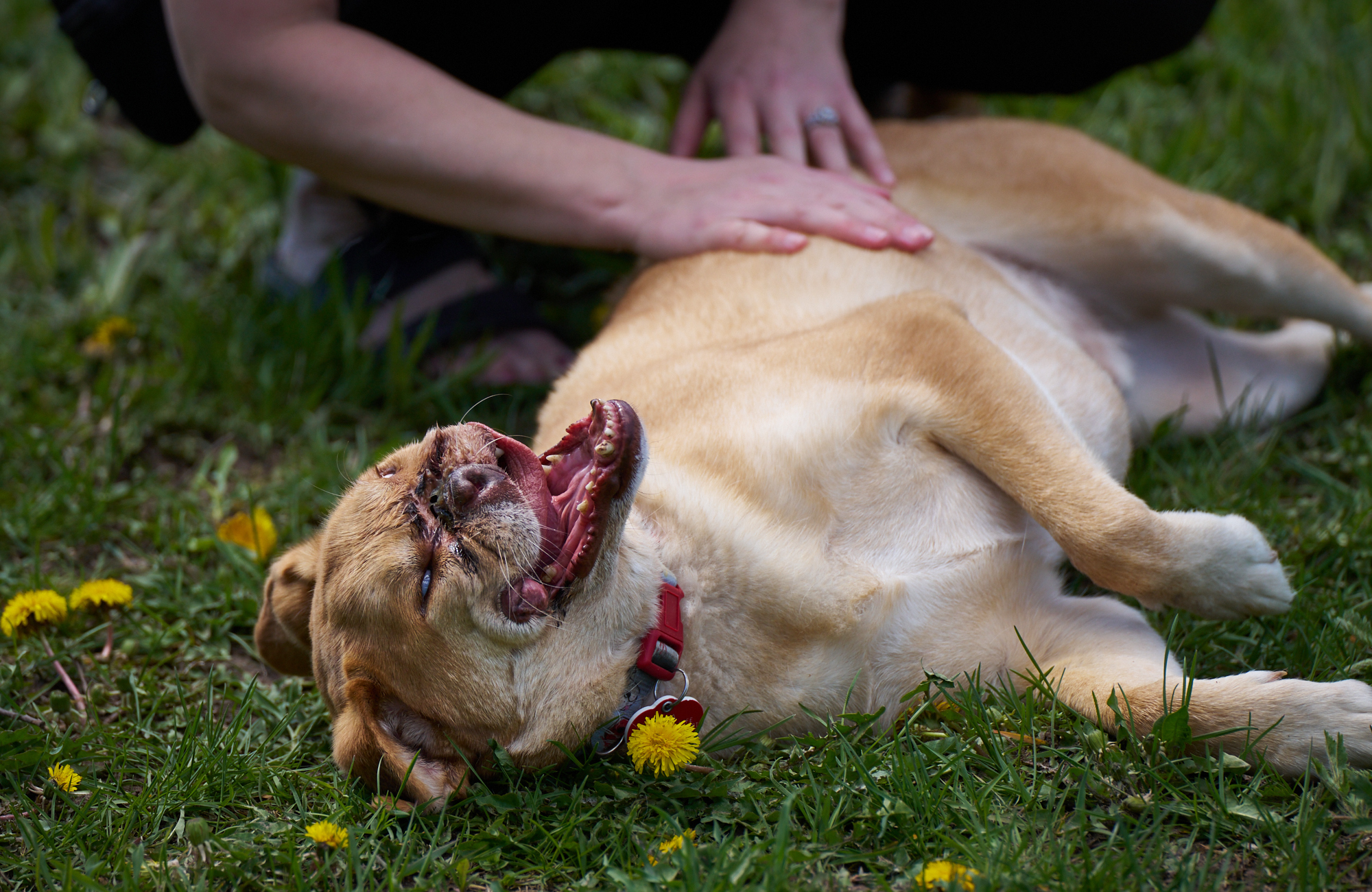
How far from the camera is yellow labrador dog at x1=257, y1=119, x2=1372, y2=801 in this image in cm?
235

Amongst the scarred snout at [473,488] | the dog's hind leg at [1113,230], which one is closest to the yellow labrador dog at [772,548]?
the scarred snout at [473,488]

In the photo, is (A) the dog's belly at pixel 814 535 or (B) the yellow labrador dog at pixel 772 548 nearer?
(B) the yellow labrador dog at pixel 772 548

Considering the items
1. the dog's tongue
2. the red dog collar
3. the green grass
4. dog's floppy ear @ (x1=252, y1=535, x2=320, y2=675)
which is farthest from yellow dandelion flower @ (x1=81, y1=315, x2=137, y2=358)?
the red dog collar

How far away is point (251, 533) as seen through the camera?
345 centimetres

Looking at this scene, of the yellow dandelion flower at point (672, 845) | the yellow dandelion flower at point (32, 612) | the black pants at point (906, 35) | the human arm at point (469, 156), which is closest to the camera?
the yellow dandelion flower at point (672, 845)

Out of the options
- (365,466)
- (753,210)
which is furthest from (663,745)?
(365,466)

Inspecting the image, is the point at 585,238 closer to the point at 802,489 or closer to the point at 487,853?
the point at 802,489

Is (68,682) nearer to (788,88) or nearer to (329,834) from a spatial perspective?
(329,834)

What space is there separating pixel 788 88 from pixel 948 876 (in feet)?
8.90

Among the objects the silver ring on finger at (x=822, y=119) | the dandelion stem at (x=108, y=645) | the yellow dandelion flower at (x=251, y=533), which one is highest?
the silver ring on finger at (x=822, y=119)

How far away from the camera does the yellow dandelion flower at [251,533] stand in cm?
341

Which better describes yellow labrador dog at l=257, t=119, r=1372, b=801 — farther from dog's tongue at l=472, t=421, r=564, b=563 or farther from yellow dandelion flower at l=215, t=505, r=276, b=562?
yellow dandelion flower at l=215, t=505, r=276, b=562

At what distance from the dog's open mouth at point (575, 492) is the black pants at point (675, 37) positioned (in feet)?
6.52

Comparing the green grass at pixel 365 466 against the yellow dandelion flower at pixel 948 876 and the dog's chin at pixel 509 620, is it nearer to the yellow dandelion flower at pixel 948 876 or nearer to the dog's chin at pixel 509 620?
the yellow dandelion flower at pixel 948 876
